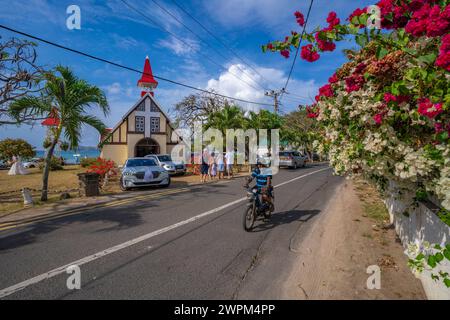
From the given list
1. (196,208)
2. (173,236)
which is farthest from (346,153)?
(196,208)

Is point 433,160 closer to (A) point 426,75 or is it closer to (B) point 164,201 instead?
(A) point 426,75

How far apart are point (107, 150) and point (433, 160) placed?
1097 inches

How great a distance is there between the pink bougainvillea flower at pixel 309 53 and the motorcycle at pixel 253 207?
11.1 feet

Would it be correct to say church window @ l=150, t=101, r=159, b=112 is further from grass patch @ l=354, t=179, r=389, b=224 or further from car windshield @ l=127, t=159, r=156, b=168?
grass patch @ l=354, t=179, r=389, b=224

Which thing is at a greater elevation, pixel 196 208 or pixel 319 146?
pixel 319 146

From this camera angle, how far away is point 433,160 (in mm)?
2871

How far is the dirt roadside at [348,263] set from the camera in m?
3.49

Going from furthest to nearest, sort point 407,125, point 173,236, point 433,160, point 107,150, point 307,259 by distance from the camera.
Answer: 1. point 107,150
2. point 173,236
3. point 307,259
4. point 407,125
5. point 433,160

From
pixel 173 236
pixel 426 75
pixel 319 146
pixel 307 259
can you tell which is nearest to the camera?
pixel 426 75

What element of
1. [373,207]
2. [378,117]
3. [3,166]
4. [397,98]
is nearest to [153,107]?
[3,166]

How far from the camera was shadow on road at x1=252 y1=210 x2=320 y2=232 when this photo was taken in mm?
6488

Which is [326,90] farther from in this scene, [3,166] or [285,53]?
[3,166]

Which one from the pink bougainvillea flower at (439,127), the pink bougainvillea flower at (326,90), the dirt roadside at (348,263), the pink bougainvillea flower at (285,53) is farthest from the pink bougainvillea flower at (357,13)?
the dirt roadside at (348,263)

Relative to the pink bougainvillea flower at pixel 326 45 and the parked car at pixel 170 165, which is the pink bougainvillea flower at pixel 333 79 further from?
the parked car at pixel 170 165
